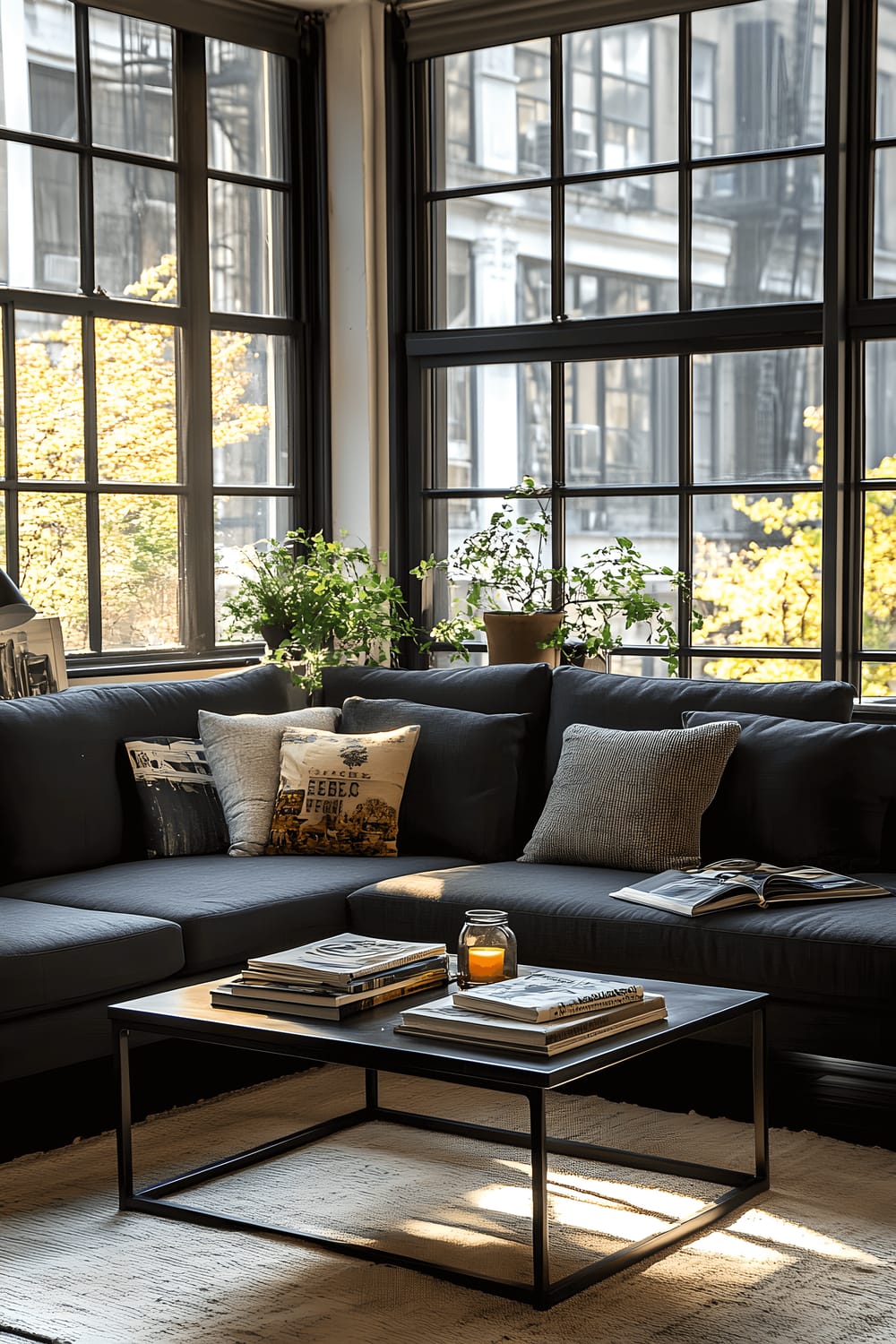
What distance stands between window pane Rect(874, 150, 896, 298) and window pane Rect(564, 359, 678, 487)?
0.70 meters

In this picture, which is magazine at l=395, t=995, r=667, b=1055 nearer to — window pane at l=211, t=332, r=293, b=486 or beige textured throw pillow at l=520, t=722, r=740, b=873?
beige textured throw pillow at l=520, t=722, r=740, b=873

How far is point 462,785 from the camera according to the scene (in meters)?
4.34

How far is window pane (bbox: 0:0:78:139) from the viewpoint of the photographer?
4.81 metres

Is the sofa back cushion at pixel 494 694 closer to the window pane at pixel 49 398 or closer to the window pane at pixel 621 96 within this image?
the window pane at pixel 49 398

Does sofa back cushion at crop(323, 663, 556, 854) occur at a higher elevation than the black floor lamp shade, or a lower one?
lower

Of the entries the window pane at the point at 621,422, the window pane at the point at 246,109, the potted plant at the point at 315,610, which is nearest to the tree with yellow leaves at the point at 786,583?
the window pane at the point at 621,422

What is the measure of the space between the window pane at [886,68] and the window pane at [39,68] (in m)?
2.42

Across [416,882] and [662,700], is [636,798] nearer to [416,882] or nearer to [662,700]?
[662,700]

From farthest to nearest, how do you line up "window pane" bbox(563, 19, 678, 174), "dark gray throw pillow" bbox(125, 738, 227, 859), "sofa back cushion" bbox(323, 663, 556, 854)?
1. "window pane" bbox(563, 19, 678, 174)
2. "sofa back cushion" bbox(323, 663, 556, 854)
3. "dark gray throw pillow" bbox(125, 738, 227, 859)

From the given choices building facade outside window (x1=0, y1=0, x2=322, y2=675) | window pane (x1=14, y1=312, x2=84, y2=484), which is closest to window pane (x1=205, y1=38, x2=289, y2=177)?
building facade outside window (x1=0, y1=0, x2=322, y2=675)

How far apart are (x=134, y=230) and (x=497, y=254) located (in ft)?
4.06

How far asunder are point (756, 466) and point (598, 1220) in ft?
9.36

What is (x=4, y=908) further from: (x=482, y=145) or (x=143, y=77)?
(x=482, y=145)

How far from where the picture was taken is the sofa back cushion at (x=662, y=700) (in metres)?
4.09
